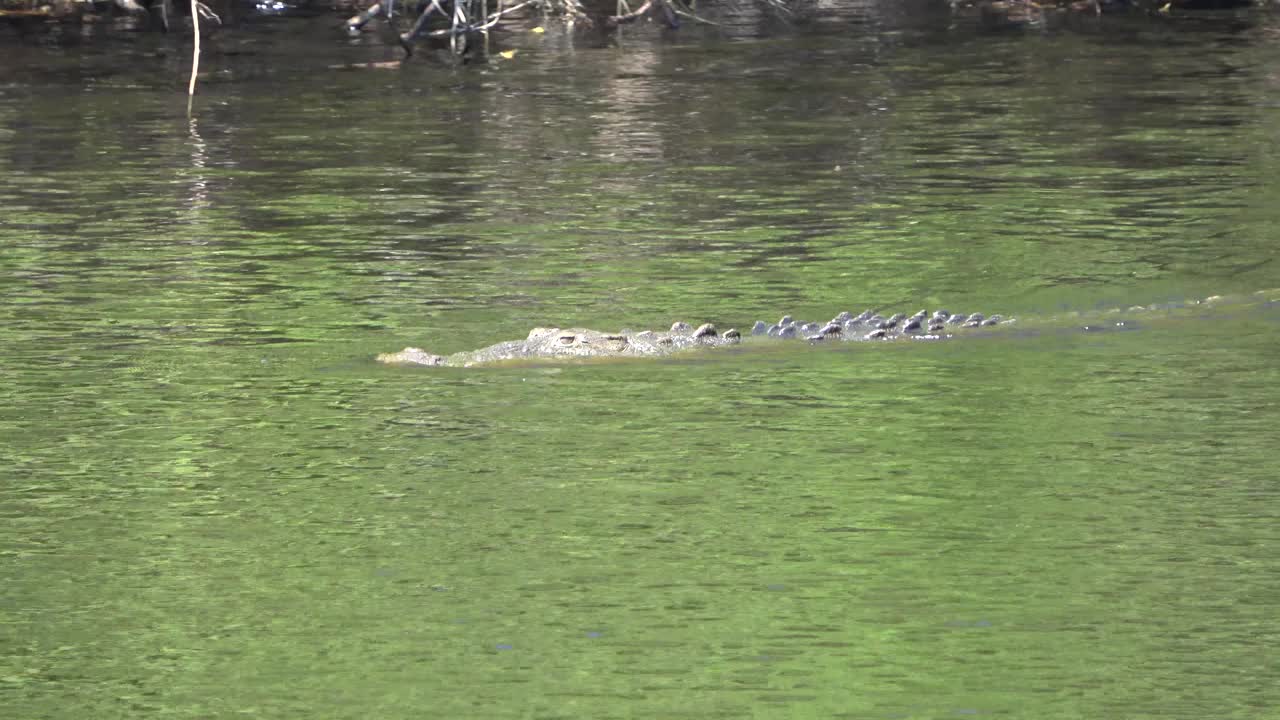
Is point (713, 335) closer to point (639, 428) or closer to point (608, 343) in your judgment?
point (608, 343)

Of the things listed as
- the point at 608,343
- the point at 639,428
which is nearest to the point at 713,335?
the point at 608,343

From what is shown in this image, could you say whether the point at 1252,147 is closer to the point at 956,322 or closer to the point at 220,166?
the point at 956,322

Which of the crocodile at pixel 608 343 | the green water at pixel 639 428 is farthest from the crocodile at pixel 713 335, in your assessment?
the green water at pixel 639 428

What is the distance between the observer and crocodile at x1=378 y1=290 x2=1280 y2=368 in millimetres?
13336

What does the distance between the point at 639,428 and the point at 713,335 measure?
200 cm

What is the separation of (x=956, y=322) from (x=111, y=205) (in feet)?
27.7

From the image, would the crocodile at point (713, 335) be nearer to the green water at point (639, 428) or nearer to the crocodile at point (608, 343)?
the crocodile at point (608, 343)

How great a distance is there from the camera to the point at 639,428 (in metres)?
11.7

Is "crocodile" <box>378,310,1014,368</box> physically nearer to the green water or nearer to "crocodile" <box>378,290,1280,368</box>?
"crocodile" <box>378,290,1280,368</box>

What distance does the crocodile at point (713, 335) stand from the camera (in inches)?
525

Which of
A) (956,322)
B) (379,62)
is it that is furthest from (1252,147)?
(379,62)

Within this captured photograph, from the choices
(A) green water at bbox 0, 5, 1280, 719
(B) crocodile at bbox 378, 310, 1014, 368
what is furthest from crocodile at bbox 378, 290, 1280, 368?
(A) green water at bbox 0, 5, 1280, 719

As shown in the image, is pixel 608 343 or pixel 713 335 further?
pixel 713 335

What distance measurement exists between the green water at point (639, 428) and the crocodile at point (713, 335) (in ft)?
0.44
